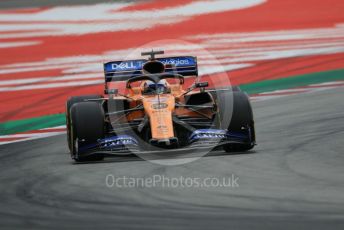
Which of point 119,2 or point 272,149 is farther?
point 119,2

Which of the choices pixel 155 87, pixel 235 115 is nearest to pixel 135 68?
pixel 155 87

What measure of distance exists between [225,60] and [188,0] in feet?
12.4

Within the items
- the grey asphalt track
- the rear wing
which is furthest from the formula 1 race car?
the rear wing

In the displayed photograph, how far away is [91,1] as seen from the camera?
25.5 m

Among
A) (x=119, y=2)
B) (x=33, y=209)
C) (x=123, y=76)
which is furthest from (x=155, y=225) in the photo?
(x=119, y=2)

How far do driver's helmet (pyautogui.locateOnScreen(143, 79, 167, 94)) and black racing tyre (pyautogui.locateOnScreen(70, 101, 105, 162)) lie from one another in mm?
940

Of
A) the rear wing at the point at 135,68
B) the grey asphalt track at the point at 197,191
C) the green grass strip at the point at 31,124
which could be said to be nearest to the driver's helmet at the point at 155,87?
the rear wing at the point at 135,68

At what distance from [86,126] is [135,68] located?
2.11 m

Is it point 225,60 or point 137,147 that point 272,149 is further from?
point 225,60

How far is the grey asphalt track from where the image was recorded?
26.5 ft

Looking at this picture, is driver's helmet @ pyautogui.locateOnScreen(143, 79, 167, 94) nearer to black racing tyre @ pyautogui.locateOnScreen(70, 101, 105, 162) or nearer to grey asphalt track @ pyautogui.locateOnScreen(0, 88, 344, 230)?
black racing tyre @ pyautogui.locateOnScreen(70, 101, 105, 162)

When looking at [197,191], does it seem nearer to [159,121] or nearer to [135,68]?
[159,121]

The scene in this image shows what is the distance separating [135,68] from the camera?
1441 cm

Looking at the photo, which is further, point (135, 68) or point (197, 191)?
point (135, 68)
